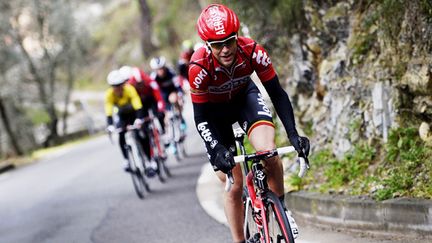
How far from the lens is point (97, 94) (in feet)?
160

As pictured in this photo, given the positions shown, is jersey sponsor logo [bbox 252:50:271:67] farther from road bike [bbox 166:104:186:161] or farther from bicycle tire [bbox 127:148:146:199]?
road bike [bbox 166:104:186:161]

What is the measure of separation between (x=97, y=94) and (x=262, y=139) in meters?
45.3

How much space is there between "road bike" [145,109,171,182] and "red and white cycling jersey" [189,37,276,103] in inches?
245

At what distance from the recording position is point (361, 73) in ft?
24.3

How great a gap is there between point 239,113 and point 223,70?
504 millimetres

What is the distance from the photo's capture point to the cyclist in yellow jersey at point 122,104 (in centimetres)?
950

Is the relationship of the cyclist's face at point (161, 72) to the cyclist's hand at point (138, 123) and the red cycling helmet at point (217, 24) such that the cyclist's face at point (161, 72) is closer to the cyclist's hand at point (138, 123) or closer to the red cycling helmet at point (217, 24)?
the cyclist's hand at point (138, 123)

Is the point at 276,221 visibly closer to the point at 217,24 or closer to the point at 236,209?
the point at 236,209

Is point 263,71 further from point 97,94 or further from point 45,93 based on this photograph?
point 97,94

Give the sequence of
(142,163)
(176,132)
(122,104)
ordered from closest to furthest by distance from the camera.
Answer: (122,104)
(142,163)
(176,132)

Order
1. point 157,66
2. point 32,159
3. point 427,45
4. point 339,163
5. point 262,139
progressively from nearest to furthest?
1. point 262,139
2. point 427,45
3. point 339,163
4. point 157,66
5. point 32,159

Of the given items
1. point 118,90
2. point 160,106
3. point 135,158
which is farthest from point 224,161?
point 160,106

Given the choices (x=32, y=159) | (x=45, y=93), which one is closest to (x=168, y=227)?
(x=32, y=159)

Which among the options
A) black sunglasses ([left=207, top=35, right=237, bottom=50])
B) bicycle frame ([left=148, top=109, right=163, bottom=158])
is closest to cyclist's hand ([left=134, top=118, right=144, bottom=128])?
bicycle frame ([left=148, top=109, right=163, bottom=158])
